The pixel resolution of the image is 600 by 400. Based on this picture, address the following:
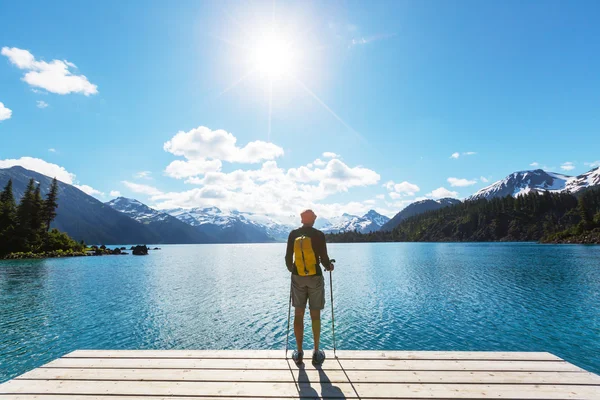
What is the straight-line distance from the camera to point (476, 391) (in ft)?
22.3

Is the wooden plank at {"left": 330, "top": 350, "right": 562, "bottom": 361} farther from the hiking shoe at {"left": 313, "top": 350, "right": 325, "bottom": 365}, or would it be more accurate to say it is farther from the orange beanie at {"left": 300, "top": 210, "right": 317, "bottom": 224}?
the orange beanie at {"left": 300, "top": 210, "right": 317, "bottom": 224}

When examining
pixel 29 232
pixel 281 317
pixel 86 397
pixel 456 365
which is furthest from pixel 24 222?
pixel 456 365

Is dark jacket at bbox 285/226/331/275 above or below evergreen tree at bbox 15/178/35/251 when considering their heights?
below

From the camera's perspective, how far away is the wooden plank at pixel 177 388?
266 inches

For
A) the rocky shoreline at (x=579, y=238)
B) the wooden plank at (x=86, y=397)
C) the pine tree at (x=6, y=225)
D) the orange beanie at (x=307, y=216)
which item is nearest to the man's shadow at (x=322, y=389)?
the wooden plank at (x=86, y=397)

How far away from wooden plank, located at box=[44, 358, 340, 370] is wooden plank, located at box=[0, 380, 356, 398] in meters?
0.89

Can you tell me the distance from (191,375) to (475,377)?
7.11m

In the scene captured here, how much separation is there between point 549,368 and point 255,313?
2216 cm

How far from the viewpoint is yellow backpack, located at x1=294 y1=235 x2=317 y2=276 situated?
8.50 metres

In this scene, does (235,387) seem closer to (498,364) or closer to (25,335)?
(498,364)

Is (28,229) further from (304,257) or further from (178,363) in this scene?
(304,257)

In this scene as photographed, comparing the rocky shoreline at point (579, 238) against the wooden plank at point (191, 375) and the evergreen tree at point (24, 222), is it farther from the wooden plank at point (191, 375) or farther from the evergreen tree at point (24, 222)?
the evergreen tree at point (24, 222)

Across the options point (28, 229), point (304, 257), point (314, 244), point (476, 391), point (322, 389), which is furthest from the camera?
point (28, 229)

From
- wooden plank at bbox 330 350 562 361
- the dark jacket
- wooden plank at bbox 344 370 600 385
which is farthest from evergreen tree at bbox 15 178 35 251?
wooden plank at bbox 344 370 600 385
